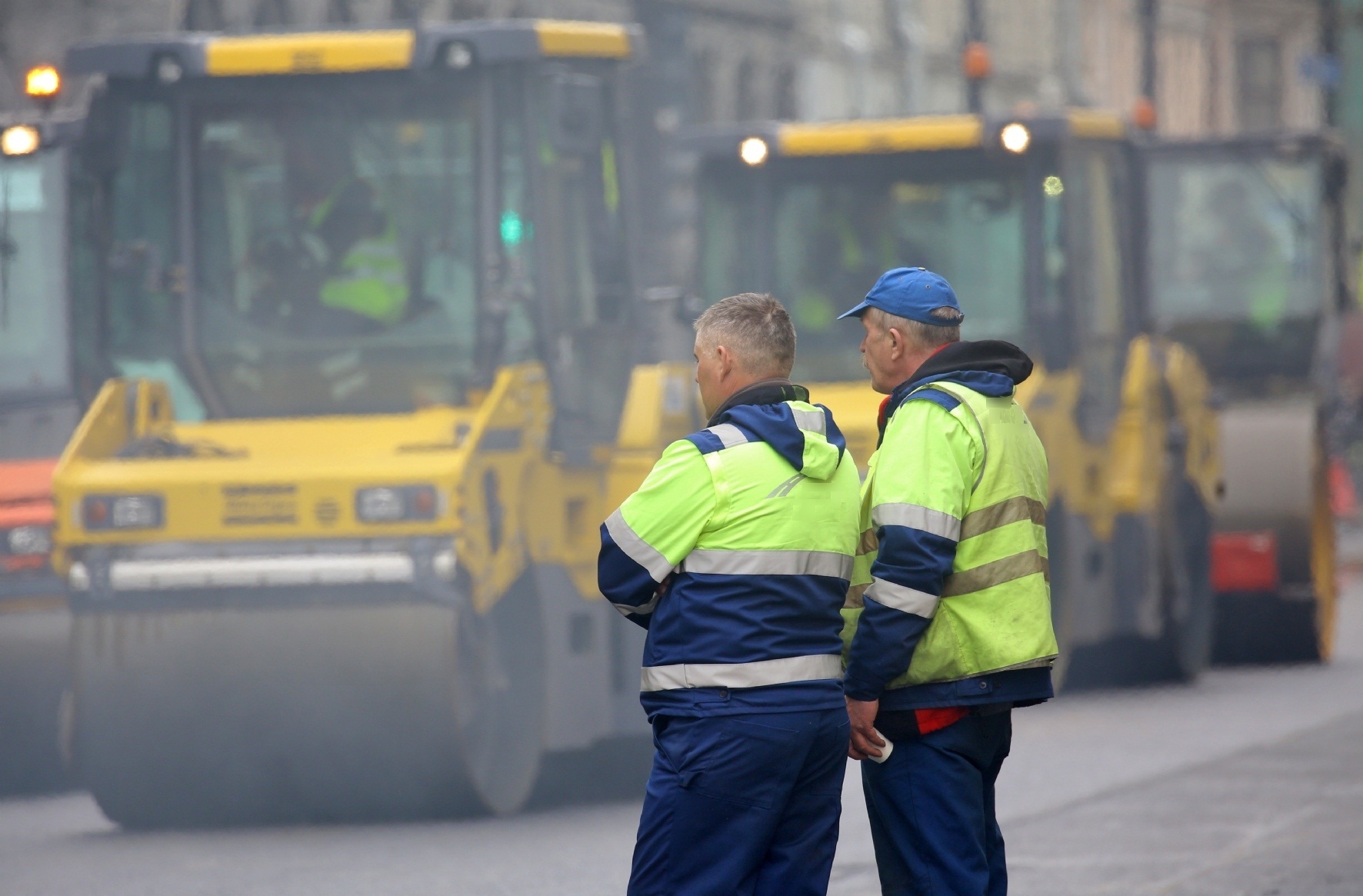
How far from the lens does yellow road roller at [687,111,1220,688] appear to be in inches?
534

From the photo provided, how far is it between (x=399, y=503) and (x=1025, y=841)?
8.13 ft

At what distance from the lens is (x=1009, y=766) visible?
1148cm

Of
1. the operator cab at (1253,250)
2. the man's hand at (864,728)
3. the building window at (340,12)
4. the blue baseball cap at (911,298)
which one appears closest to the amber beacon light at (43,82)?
the blue baseball cap at (911,298)

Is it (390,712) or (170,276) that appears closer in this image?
(390,712)

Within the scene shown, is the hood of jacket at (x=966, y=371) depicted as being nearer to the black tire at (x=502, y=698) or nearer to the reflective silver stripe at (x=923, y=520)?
the reflective silver stripe at (x=923, y=520)

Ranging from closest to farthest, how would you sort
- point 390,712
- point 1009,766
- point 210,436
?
point 390,712, point 210,436, point 1009,766

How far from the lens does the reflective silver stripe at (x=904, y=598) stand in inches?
207

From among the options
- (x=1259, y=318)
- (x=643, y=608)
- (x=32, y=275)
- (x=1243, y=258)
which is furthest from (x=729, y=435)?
(x=1243, y=258)

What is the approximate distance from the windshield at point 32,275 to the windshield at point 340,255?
3.87 ft

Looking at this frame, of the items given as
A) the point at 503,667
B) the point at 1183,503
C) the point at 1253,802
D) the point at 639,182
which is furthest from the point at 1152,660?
the point at 639,182

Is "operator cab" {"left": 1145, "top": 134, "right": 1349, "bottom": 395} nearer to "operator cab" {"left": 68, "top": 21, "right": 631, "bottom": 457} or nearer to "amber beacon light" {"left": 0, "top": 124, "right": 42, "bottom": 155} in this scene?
"operator cab" {"left": 68, "top": 21, "right": 631, "bottom": 457}

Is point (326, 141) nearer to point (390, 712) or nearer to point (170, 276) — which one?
point (170, 276)

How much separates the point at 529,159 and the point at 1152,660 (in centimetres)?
599

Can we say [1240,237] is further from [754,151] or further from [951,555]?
[951,555]
